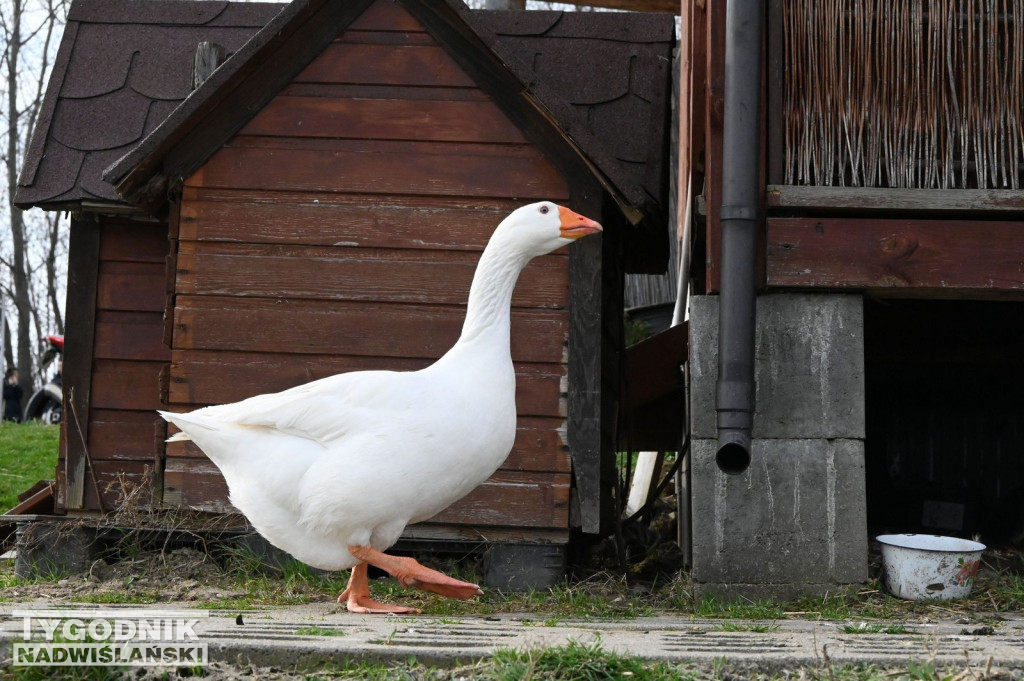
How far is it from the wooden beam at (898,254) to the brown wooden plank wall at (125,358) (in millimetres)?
3875

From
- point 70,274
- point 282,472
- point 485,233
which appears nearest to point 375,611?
point 282,472

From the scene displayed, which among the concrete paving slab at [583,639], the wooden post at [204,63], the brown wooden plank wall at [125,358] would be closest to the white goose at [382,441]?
the concrete paving slab at [583,639]

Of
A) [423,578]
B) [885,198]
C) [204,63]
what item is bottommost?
[423,578]

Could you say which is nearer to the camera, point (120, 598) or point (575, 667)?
point (575, 667)

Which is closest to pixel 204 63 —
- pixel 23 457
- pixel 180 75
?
pixel 180 75

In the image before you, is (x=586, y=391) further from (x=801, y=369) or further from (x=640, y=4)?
(x=640, y=4)

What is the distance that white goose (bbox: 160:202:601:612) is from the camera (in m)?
4.52

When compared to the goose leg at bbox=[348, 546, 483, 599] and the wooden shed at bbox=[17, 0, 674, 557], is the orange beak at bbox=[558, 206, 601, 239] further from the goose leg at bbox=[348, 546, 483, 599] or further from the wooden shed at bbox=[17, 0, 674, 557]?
the goose leg at bbox=[348, 546, 483, 599]

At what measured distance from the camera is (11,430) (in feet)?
46.2

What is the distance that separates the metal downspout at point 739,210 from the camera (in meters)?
5.03

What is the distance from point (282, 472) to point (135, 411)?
2659 millimetres

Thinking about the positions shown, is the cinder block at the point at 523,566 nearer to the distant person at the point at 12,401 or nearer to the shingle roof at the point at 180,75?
the shingle roof at the point at 180,75

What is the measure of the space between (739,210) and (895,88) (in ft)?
3.53

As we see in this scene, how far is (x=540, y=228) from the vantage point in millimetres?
4832
